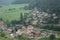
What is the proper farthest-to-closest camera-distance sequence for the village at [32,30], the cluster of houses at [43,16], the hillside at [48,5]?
the hillside at [48,5] < the cluster of houses at [43,16] < the village at [32,30]

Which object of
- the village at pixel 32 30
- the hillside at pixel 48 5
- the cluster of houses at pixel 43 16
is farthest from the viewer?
the hillside at pixel 48 5

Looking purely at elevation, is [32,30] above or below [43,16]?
below

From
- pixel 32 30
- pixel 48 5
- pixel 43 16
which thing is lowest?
pixel 32 30

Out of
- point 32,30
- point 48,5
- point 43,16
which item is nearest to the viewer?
point 32,30

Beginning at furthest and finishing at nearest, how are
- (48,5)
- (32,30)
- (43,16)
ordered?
(48,5), (43,16), (32,30)

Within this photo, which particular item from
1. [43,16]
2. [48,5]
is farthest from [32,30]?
[48,5]

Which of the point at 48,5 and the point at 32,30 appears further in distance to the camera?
the point at 48,5

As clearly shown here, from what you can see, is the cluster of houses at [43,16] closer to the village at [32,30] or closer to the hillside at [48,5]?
the village at [32,30]

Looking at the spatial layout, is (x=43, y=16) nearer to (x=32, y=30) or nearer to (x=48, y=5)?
(x=48, y=5)

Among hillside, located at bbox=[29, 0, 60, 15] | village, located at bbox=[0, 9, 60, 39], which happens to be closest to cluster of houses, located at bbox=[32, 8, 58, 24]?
village, located at bbox=[0, 9, 60, 39]

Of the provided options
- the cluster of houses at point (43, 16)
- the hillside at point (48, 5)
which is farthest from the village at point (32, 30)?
the hillside at point (48, 5)

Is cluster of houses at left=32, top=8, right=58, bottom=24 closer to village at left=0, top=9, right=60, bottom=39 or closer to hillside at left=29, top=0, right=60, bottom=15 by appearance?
village at left=0, top=9, right=60, bottom=39

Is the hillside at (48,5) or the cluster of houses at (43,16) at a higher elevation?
the hillside at (48,5)

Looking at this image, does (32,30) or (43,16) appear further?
(43,16)
